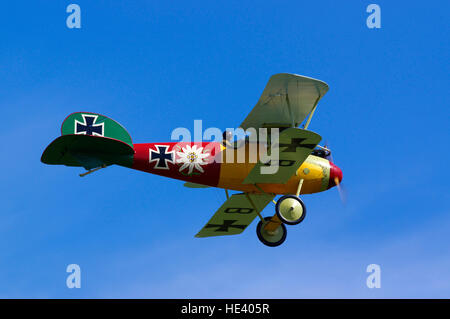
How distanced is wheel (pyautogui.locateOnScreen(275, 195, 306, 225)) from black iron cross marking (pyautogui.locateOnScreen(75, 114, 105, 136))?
449 cm

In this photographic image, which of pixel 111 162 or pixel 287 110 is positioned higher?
pixel 287 110

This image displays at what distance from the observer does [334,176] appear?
678 inches

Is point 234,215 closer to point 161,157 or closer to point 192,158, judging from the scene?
point 192,158

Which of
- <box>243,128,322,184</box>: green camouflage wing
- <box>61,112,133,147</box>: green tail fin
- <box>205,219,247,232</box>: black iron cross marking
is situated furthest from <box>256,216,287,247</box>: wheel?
<box>61,112,133,147</box>: green tail fin

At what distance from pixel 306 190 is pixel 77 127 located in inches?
227

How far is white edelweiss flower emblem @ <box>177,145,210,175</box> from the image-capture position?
52.4 feet

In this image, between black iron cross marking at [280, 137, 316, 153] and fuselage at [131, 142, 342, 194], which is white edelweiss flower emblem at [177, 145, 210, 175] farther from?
black iron cross marking at [280, 137, 316, 153]

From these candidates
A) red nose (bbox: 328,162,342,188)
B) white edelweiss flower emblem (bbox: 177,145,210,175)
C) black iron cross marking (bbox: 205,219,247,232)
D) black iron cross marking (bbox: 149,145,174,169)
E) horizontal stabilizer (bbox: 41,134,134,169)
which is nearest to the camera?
horizontal stabilizer (bbox: 41,134,134,169)

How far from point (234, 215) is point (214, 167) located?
2403mm

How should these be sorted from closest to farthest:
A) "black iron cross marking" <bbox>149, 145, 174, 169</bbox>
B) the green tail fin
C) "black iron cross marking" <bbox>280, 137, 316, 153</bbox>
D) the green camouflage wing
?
1. the green tail fin
2. the green camouflage wing
3. "black iron cross marking" <bbox>280, 137, 316, 153</bbox>
4. "black iron cross marking" <bbox>149, 145, 174, 169</bbox>
